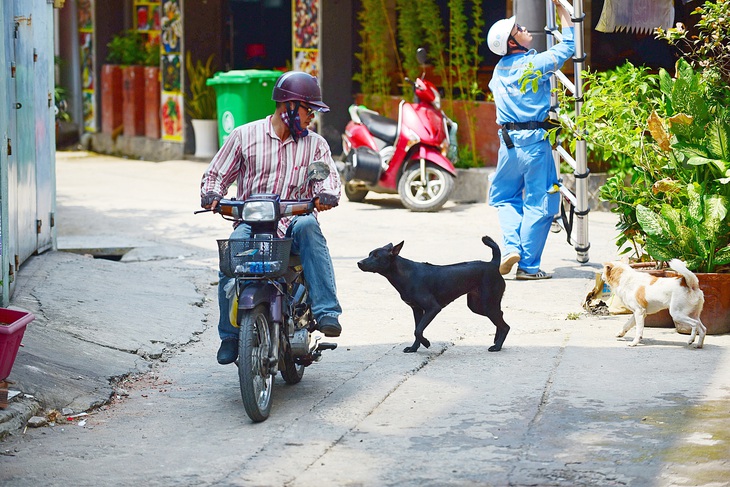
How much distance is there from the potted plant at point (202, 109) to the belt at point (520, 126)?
30.5ft

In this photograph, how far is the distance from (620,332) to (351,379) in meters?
1.77

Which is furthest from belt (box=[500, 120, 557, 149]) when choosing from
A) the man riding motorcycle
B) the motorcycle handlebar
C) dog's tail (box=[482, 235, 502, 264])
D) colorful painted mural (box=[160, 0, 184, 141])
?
colorful painted mural (box=[160, 0, 184, 141])

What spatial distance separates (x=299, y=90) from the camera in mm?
5930

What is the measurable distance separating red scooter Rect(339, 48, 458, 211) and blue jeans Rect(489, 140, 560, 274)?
3.37 metres

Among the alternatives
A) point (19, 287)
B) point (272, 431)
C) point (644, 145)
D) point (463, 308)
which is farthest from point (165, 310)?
point (644, 145)

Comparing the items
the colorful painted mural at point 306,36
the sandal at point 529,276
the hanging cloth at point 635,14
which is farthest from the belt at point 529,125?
the colorful painted mural at point 306,36

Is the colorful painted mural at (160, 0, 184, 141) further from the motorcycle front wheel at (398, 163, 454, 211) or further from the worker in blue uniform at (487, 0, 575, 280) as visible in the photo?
the worker in blue uniform at (487, 0, 575, 280)

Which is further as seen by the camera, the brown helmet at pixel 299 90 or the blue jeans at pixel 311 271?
A: the brown helmet at pixel 299 90

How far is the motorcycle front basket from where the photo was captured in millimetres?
5473

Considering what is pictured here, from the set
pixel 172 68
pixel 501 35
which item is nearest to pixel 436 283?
pixel 501 35

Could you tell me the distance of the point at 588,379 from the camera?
20.5 feet

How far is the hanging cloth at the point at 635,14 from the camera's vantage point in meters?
8.70

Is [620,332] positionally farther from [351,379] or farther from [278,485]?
[278,485]

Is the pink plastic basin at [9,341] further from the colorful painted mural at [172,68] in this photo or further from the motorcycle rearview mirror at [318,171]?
the colorful painted mural at [172,68]
